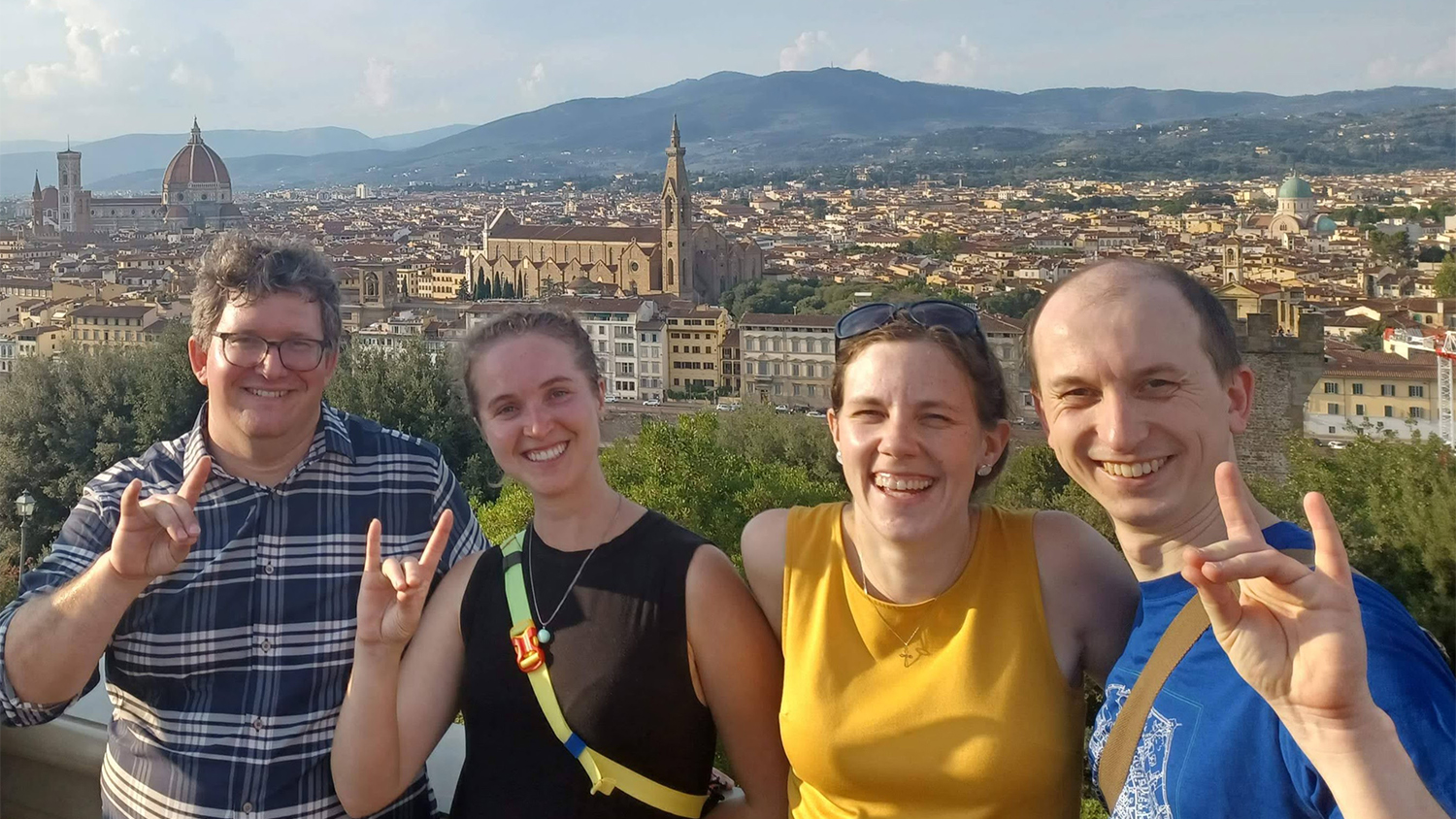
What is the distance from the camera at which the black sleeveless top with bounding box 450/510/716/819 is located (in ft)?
3.41

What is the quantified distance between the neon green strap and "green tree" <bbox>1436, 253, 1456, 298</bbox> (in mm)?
24990

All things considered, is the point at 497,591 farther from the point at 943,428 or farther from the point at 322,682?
the point at 943,428

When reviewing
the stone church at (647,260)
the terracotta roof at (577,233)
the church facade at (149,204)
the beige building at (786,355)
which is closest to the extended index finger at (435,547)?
the beige building at (786,355)

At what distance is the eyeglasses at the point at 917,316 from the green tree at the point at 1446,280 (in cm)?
2487

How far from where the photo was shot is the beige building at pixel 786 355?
21297mm

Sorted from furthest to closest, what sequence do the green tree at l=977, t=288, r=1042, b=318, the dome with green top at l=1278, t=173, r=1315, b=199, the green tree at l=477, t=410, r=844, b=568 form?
the dome with green top at l=1278, t=173, r=1315, b=199, the green tree at l=977, t=288, r=1042, b=318, the green tree at l=477, t=410, r=844, b=568

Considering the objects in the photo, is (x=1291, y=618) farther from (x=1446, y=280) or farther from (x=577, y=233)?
(x=577, y=233)

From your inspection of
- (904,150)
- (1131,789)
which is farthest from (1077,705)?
(904,150)

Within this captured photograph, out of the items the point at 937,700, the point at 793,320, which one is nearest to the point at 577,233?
the point at 793,320

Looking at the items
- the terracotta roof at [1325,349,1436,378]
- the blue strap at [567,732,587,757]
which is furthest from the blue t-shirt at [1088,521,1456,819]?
the terracotta roof at [1325,349,1436,378]

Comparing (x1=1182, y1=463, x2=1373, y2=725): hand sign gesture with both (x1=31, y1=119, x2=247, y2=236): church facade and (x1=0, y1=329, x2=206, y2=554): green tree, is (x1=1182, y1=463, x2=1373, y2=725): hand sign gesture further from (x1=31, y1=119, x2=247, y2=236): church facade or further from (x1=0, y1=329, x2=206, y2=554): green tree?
(x1=31, y1=119, x2=247, y2=236): church facade

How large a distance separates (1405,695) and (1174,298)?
1.04 ft

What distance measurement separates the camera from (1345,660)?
682mm

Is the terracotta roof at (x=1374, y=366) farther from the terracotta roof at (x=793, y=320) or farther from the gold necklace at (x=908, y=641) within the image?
the gold necklace at (x=908, y=641)
